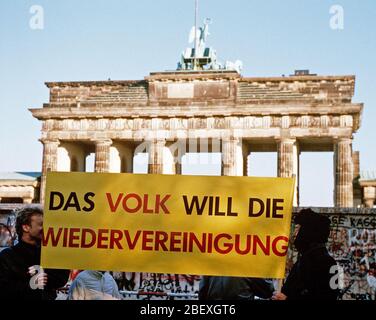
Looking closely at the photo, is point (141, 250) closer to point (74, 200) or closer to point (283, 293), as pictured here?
point (74, 200)

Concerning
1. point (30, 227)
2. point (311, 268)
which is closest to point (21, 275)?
point (30, 227)

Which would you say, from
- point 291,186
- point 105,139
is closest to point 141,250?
point 291,186

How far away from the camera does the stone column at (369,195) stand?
40469 mm

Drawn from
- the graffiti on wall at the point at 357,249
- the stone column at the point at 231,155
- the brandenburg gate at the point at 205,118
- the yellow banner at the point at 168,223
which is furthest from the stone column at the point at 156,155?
the yellow banner at the point at 168,223

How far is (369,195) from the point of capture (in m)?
40.6

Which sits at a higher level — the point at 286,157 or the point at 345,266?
the point at 286,157

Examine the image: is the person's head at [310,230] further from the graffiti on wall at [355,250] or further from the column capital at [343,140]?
the column capital at [343,140]

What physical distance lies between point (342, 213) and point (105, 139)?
108 feet

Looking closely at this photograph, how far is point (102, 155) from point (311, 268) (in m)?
33.8

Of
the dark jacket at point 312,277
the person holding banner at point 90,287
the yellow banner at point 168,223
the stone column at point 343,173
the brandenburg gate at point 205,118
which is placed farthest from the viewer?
the brandenburg gate at point 205,118

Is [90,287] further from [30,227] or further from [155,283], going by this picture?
[155,283]

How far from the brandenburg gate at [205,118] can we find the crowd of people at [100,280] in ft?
102

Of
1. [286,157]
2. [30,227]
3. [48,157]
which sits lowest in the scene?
[30,227]

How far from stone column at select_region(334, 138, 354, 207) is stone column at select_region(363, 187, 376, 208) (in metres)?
2.26
